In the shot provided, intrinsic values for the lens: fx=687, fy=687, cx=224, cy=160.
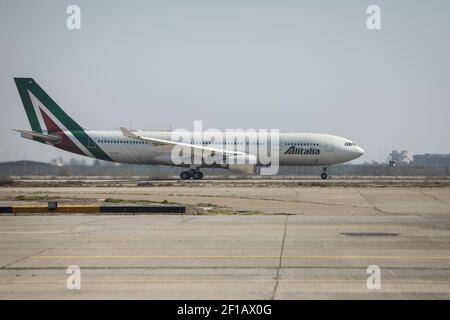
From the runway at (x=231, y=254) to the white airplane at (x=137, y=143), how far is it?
92.7 ft

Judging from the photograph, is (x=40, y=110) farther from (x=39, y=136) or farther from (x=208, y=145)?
(x=208, y=145)

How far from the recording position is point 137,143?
5372 cm

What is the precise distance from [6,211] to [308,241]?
41.0 ft

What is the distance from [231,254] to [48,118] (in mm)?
41644

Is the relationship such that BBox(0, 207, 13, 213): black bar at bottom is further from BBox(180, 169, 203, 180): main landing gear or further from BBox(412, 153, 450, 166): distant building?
BBox(412, 153, 450, 166): distant building

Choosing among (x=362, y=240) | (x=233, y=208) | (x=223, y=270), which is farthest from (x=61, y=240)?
(x=233, y=208)

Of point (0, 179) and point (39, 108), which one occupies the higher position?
point (39, 108)

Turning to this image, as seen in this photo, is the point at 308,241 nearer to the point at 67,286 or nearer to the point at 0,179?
the point at 67,286

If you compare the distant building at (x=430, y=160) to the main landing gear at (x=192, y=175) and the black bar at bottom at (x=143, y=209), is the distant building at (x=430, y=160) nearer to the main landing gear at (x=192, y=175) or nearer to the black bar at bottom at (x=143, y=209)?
the main landing gear at (x=192, y=175)

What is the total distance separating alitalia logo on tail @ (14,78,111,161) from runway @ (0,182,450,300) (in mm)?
30515

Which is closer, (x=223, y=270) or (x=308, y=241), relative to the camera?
(x=223, y=270)

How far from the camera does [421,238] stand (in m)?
16.5

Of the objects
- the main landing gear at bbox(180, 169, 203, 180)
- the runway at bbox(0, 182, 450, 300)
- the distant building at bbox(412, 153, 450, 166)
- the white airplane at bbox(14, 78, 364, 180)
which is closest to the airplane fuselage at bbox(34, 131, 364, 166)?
the white airplane at bbox(14, 78, 364, 180)
